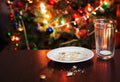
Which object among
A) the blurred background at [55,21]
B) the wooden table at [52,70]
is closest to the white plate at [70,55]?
the wooden table at [52,70]

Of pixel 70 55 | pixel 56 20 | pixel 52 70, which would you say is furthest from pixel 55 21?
pixel 52 70

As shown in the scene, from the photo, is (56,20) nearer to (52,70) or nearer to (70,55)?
(70,55)

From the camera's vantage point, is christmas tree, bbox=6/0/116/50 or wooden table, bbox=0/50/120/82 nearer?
wooden table, bbox=0/50/120/82

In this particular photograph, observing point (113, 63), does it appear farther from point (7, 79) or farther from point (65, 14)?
point (65, 14)

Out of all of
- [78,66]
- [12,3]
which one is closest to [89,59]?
[78,66]

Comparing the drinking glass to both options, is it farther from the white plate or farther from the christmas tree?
the christmas tree

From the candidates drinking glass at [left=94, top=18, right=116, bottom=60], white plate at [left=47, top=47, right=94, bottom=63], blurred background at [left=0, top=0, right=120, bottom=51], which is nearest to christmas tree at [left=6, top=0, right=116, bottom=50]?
blurred background at [left=0, top=0, right=120, bottom=51]
